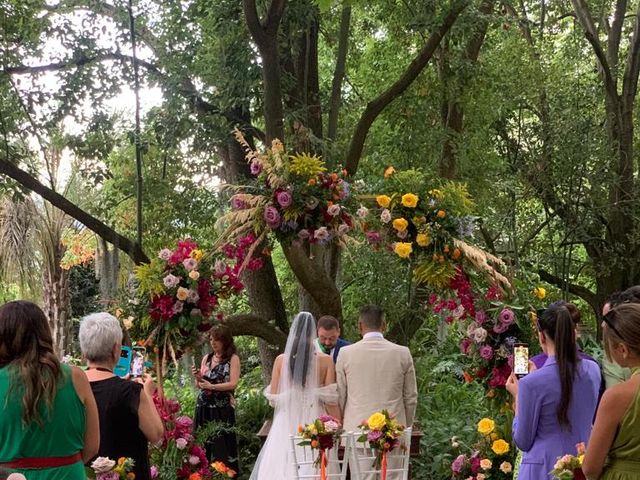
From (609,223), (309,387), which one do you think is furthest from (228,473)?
(609,223)

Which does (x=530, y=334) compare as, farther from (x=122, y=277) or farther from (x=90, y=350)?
(x=122, y=277)

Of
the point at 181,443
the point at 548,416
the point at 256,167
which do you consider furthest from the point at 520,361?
the point at 256,167

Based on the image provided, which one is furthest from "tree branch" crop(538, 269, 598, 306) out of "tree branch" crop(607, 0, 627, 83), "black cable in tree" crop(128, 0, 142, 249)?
"black cable in tree" crop(128, 0, 142, 249)

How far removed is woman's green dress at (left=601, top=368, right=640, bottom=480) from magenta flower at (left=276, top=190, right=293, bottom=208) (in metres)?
3.86

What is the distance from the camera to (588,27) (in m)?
12.1

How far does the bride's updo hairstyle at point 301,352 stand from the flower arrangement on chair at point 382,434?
1.25m

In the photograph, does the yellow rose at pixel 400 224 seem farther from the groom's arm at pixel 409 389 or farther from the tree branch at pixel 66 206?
the tree branch at pixel 66 206

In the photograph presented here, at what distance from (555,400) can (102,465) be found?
2.00m

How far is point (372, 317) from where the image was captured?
239 inches

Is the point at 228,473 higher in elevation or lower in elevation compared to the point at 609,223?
lower

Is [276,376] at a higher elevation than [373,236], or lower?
lower

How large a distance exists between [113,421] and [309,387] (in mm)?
2997

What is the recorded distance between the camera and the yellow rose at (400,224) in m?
6.60

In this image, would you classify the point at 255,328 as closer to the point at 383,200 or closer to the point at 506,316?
the point at 383,200
